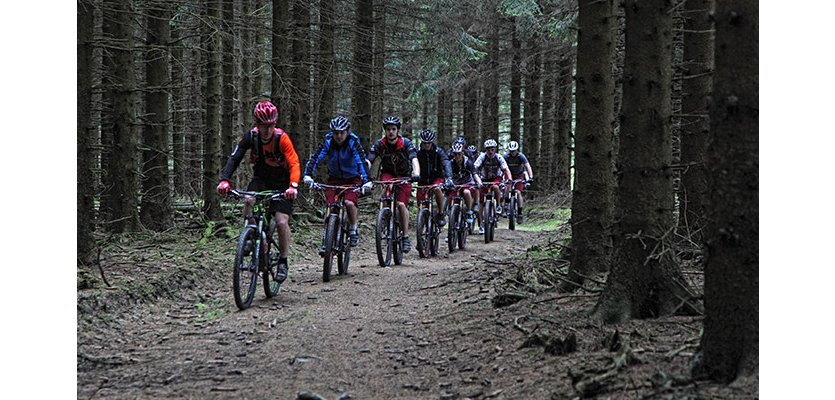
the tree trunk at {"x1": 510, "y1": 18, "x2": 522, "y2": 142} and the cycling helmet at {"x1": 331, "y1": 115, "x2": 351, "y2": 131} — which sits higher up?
the tree trunk at {"x1": 510, "y1": 18, "x2": 522, "y2": 142}

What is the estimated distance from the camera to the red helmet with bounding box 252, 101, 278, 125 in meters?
9.11

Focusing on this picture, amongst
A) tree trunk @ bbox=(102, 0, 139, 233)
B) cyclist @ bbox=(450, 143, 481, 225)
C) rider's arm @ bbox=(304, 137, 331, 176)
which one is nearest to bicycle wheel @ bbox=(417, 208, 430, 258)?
rider's arm @ bbox=(304, 137, 331, 176)


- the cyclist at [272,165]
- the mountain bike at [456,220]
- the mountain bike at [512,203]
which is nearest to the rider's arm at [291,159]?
the cyclist at [272,165]

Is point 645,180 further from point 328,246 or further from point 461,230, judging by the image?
point 461,230

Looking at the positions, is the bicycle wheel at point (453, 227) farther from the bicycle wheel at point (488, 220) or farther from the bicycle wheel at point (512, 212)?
the bicycle wheel at point (512, 212)

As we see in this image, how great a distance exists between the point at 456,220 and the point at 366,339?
28.0 ft

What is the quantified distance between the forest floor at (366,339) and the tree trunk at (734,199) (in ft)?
0.71

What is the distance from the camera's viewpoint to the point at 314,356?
21.9 ft

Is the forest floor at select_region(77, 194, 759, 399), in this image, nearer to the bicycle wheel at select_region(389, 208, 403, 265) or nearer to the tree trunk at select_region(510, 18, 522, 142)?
the bicycle wheel at select_region(389, 208, 403, 265)

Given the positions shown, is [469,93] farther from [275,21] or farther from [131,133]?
[131,133]

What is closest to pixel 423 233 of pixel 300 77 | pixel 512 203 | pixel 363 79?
pixel 300 77

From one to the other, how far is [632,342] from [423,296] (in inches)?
182

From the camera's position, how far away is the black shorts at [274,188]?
9430 mm

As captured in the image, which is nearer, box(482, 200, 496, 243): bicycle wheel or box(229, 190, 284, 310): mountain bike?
box(229, 190, 284, 310): mountain bike
